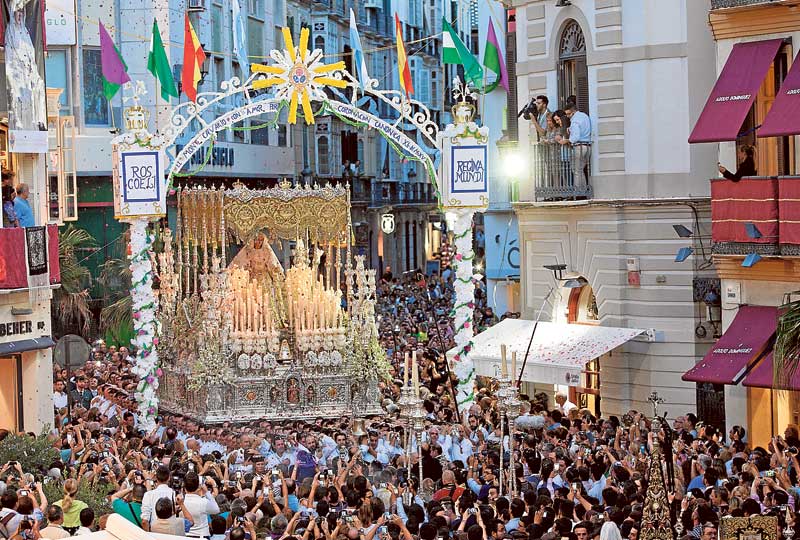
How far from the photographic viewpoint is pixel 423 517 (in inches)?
687

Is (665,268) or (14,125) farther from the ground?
(14,125)

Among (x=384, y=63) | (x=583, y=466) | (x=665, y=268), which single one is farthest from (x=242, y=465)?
(x=384, y=63)

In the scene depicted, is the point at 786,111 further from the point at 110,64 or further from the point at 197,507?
the point at 110,64

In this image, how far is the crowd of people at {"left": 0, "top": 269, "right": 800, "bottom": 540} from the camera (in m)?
17.1

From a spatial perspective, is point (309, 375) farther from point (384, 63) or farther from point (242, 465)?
point (384, 63)

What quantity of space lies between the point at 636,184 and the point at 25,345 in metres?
10.2

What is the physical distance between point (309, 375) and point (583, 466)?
10.5 m

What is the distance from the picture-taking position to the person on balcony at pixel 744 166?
2575 cm

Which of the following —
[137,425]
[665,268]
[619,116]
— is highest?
[619,116]

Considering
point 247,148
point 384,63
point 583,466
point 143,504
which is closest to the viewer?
point 143,504

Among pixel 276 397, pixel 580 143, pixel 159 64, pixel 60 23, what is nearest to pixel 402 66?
pixel 580 143

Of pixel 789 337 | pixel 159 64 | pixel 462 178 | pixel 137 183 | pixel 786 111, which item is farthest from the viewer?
pixel 159 64

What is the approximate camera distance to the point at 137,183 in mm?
29328

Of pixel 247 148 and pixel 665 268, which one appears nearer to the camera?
pixel 665 268
